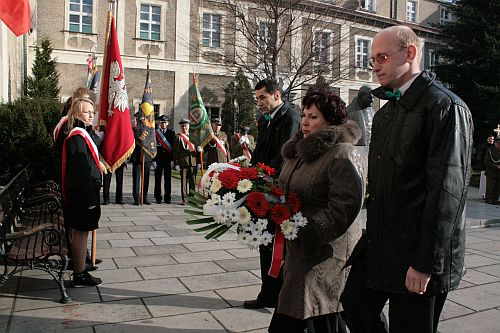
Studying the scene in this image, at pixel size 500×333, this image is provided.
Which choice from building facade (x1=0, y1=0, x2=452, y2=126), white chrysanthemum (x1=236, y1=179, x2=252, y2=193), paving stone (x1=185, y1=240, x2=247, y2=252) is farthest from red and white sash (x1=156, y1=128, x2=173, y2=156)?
building facade (x1=0, y1=0, x2=452, y2=126)

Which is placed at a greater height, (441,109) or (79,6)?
(79,6)

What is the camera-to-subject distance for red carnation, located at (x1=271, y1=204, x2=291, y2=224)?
2600mm

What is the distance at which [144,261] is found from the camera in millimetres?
5840

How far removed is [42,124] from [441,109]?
7.61 m

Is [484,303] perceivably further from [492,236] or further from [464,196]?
[492,236]

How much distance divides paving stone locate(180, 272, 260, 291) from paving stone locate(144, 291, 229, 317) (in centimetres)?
23

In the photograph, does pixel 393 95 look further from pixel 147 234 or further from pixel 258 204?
pixel 147 234

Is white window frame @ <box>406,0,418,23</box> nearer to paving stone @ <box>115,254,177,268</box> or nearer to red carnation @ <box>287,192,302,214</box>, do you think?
paving stone @ <box>115,254,177,268</box>

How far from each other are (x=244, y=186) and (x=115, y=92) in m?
3.91

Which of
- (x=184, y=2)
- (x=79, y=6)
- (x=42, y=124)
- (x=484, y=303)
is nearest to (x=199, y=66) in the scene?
(x=184, y=2)

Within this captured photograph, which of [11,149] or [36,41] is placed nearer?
[11,149]

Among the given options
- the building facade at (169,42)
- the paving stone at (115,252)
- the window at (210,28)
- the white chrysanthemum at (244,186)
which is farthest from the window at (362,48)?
the white chrysanthemum at (244,186)

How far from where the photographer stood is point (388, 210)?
227cm

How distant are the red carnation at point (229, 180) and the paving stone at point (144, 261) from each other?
3324mm
